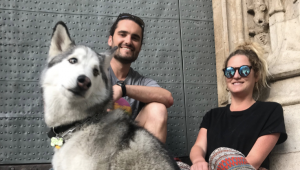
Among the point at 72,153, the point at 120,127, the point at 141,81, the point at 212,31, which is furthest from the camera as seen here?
the point at 212,31

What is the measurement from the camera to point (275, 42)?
3748 millimetres

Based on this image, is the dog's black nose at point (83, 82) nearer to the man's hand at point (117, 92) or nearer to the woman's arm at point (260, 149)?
the man's hand at point (117, 92)

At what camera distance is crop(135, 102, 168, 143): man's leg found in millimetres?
2848

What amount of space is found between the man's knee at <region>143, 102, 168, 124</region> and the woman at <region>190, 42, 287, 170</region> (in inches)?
18.1

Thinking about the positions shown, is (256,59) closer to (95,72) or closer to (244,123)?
(244,123)

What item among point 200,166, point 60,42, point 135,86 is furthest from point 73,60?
point 200,166

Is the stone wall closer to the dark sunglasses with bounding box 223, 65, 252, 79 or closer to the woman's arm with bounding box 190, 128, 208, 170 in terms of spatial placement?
the dark sunglasses with bounding box 223, 65, 252, 79

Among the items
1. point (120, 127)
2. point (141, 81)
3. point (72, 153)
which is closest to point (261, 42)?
point (141, 81)

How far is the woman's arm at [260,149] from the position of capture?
100 inches

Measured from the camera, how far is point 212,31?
15.5 feet

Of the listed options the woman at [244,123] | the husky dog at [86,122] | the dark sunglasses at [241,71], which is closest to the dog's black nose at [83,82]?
the husky dog at [86,122]

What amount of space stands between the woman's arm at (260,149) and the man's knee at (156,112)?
86 cm

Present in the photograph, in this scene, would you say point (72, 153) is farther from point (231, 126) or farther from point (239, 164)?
point (231, 126)

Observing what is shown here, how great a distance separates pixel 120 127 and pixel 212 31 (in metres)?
3.18
